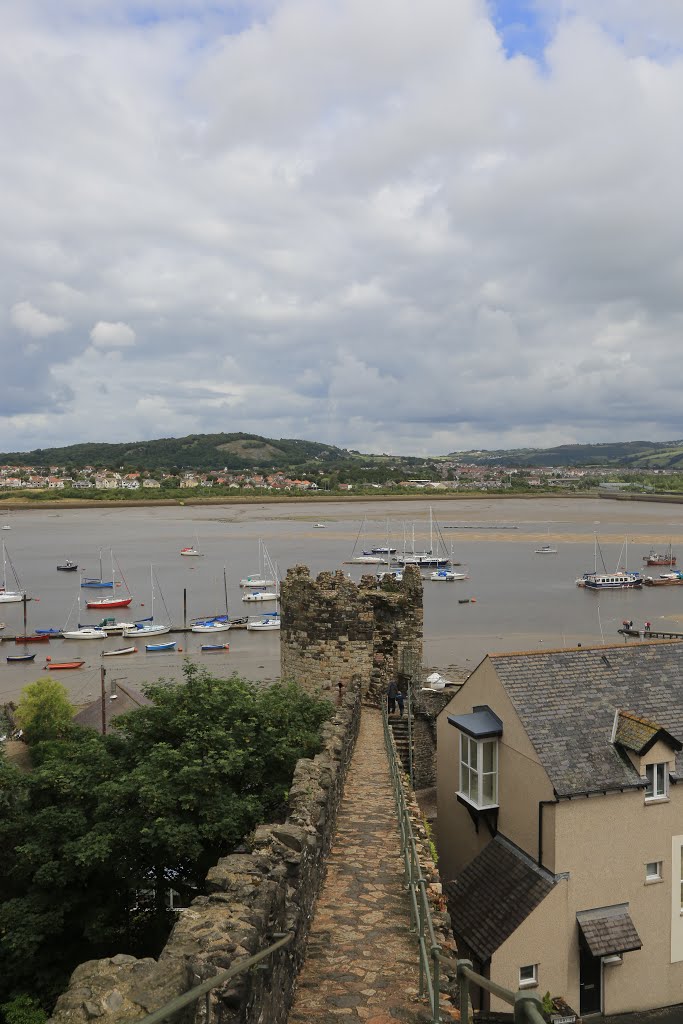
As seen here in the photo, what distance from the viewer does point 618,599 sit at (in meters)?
69.0

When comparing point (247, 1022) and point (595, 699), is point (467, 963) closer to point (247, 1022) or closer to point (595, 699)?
point (247, 1022)

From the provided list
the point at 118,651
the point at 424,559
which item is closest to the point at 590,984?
the point at 118,651

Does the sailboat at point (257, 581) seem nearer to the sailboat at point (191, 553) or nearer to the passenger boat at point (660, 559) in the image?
the sailboat at point (191, 553)

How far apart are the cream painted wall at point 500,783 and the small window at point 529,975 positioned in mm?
1669

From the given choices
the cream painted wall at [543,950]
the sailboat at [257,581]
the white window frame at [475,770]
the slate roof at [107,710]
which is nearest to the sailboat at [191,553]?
the sailboat at [257,581]

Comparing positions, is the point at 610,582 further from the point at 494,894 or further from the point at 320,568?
the point at 494,894

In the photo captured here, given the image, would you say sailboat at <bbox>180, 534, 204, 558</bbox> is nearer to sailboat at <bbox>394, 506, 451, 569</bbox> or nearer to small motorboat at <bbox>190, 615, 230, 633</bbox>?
sailboat at <bbox>394, 506, 451, 569</bbox>

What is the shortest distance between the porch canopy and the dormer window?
2.45 meters

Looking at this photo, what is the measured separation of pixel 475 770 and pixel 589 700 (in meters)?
2.59

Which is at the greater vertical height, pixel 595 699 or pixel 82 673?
pixel 595 699

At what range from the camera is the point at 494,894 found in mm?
12852

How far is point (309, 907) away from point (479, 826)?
28.5ft

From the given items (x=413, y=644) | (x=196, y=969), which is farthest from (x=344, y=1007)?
(x=413, y=644)

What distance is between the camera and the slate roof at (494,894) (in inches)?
480
